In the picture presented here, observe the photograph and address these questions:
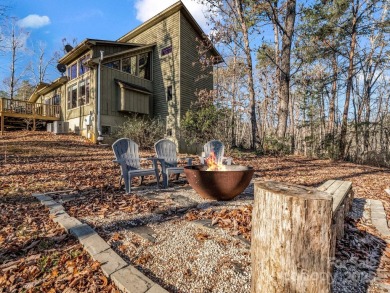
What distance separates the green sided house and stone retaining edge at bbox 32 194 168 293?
32.1ft

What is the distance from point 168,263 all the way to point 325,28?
1328 centimetres

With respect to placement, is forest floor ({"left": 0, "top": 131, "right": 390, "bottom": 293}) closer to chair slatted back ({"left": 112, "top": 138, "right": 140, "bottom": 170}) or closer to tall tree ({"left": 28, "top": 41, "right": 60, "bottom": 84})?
chair slatted back ({"left": 112, "top": 138, "right": 140, "bottom": 170})

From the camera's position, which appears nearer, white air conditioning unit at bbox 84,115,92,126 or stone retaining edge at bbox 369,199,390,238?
stone retaining edge at bbox 369,199,390,238

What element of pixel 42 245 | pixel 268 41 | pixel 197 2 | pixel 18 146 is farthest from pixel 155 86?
pixel 42 245

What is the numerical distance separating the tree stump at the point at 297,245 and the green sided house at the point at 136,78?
11581 millimetres

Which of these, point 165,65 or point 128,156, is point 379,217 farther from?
point 165,65

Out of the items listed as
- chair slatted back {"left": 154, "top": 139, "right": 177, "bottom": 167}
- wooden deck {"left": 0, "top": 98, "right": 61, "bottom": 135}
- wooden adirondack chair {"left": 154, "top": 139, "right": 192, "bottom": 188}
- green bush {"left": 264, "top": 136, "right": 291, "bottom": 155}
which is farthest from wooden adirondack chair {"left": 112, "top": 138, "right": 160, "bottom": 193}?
wooden deck {"left": 0, "top": 98, "right": 61, "bottom": 135}

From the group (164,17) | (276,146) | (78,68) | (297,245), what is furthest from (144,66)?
(297,245)

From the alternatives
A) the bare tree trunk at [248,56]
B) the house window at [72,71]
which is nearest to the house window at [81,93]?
the house window at [72,71]

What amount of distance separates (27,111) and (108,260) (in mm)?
17285

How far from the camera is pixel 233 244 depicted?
2.37 metres

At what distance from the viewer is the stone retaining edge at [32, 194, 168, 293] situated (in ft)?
5.64

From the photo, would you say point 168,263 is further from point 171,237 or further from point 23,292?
point 23,292

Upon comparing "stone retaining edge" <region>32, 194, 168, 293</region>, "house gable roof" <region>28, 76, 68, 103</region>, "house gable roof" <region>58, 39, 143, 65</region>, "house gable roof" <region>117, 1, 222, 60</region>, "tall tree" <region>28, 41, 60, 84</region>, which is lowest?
"stone retaining edge" <region>32, 194, 168, 293</region>
